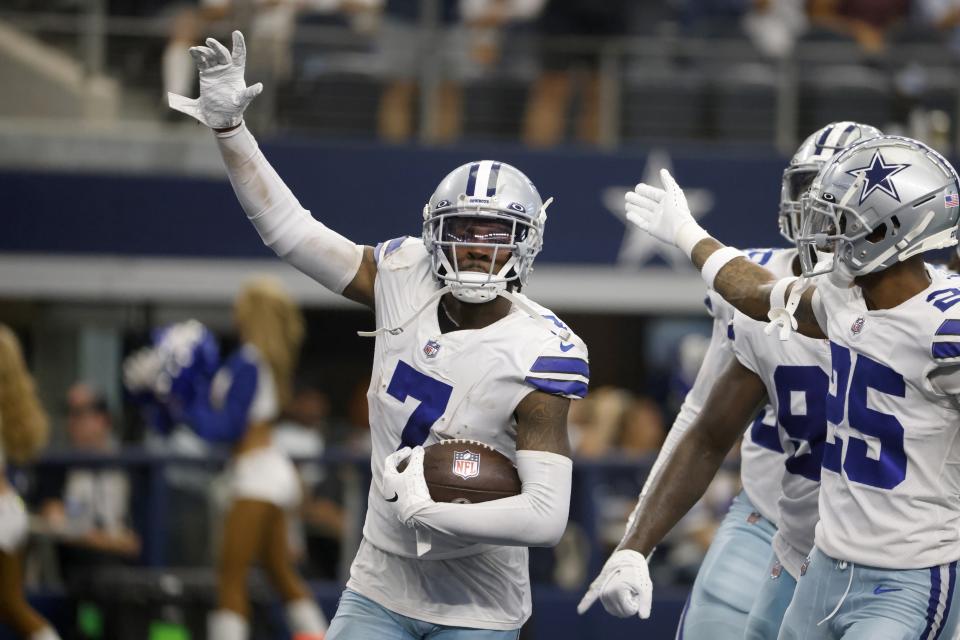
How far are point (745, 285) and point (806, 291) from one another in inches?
6.3

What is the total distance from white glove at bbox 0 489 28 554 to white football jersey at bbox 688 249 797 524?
11.1 feet

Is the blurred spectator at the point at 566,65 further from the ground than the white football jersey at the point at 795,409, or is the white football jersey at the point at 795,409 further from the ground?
the blurred spectator at the point at 566,65

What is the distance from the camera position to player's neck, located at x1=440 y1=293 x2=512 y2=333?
4172 mm

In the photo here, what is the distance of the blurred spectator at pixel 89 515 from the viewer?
7.83 metres

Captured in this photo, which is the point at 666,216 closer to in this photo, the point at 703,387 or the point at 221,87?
the point at 703,387

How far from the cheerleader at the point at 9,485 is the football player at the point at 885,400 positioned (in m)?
4.05

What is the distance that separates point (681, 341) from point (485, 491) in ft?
24.2

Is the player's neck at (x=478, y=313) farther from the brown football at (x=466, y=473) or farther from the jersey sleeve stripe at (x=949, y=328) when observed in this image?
the jersey sleeve stripe at (x=949, y=328)


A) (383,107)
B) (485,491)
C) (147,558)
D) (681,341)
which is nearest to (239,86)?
(485,491)

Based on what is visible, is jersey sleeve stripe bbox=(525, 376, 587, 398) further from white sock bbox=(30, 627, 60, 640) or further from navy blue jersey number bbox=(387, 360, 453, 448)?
white sock bbox=(30, 627, 60, 640)

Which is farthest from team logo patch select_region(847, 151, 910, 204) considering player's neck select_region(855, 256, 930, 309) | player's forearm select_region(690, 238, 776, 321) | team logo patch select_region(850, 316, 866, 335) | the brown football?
the brown football

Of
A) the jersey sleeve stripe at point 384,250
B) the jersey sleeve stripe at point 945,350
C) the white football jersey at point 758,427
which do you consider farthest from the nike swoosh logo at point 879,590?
the jersey sleeve stripe at point 384,250

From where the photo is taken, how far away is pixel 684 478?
4586 mm

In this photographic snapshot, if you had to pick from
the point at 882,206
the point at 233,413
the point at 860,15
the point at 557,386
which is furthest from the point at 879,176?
the point at 860,15
